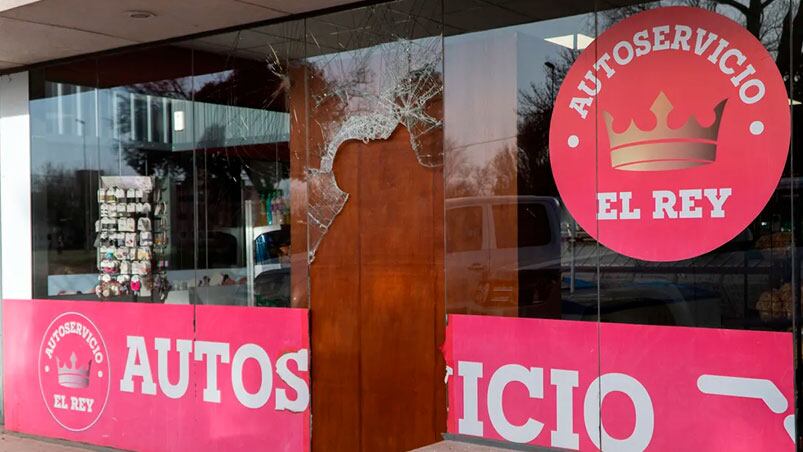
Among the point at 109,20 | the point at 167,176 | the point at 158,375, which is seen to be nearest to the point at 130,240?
the point at 167,176

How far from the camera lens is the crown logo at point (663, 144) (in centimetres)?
573

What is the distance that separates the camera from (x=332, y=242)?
764 cm

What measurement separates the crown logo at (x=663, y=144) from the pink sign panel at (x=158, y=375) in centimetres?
303

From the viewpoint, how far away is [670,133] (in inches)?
231

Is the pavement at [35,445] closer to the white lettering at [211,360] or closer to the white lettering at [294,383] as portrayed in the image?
the white lettering at [211,360]

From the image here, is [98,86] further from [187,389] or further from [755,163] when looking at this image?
[755,163]

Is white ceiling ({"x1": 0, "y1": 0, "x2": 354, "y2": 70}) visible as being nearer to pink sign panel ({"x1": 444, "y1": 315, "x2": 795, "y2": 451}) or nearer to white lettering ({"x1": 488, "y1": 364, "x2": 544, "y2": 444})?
pink sign panel ({"x1": 444, "y1": 315, "x2": 795, "y2": 451})

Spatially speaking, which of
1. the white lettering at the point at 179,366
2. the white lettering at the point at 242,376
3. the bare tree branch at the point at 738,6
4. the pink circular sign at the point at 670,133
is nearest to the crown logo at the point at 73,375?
the white lettering at the point at 179,366

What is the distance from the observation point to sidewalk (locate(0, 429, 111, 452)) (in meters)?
9.21

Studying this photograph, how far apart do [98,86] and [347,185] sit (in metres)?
3.20

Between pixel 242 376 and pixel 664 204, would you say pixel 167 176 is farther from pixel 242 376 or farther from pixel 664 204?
pixel 664 204

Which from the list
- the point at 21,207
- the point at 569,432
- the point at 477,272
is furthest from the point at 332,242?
the point at 21,207

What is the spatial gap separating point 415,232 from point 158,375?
3.12 m

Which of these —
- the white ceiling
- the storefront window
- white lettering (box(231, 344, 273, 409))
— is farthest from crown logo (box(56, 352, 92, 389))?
the white ceiling
